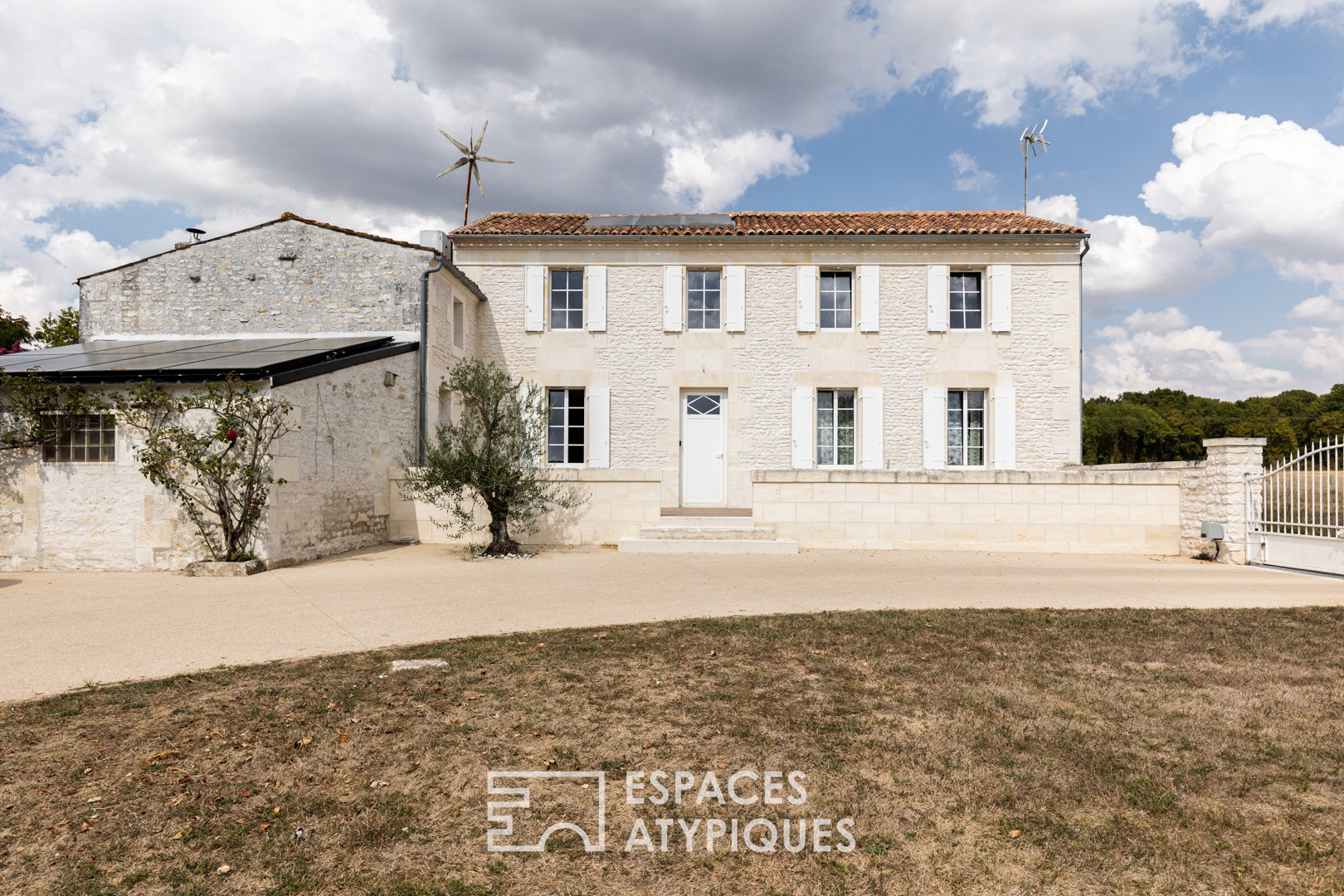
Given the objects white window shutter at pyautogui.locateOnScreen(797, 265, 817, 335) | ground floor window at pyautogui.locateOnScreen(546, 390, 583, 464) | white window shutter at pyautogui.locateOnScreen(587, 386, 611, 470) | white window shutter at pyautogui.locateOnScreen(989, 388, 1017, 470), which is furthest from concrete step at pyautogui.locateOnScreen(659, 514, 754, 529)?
white window shutter at pyautogui.locateOnScreen(989, 388, 1017, 470)

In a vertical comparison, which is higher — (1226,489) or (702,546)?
(1226,489)

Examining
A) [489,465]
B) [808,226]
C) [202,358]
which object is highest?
[808,226]

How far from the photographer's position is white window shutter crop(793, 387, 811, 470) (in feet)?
42.4

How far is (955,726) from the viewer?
3309 millimetres

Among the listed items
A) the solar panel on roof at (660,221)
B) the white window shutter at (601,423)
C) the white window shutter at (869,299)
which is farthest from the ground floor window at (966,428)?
the white window shutter at (601,423)

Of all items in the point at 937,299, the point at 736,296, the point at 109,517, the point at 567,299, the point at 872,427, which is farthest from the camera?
the point at 567,299

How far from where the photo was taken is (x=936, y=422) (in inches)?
513

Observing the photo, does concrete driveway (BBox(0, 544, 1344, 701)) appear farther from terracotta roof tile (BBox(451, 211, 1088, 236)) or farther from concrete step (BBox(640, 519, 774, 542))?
terracotta roof tile (BBox(451, 211, 1088, 236))

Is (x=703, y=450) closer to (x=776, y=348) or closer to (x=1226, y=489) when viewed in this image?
(x=776, y=348)

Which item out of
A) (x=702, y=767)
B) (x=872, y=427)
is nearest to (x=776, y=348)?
(x=872, y=427)

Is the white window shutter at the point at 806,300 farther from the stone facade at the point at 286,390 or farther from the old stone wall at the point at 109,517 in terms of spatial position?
the old stone wall at the point at 109,517

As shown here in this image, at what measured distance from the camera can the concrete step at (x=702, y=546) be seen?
9.75 m

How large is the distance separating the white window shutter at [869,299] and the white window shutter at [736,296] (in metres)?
2.13

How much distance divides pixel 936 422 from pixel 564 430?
686cm
